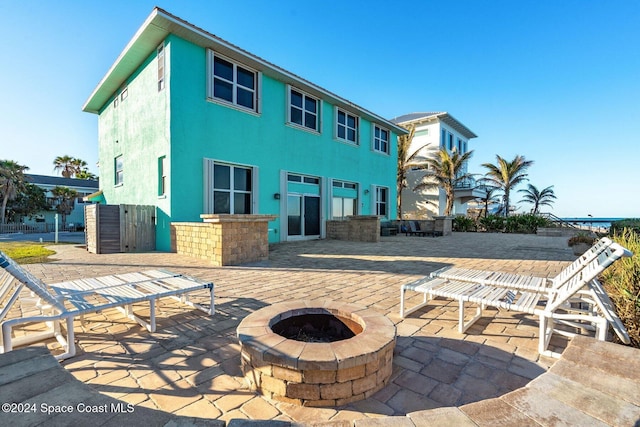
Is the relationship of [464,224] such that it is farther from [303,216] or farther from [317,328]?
[317,328]

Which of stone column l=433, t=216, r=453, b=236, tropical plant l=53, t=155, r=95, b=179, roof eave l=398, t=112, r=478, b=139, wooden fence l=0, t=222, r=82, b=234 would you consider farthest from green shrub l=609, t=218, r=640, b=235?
A: tropical plant l=53, t=155, r=95, b=179

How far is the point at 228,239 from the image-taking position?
23.7 feet

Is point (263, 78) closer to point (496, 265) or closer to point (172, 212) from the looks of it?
point (172, 212)

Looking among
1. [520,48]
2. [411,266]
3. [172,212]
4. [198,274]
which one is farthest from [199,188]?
[520,48]

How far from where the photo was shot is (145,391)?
211cm

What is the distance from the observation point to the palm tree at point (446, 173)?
857 inches

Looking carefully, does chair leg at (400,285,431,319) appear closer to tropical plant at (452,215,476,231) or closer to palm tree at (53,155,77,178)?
tropical plant at (452,215,476,231)

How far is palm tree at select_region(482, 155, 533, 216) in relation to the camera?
24.2m

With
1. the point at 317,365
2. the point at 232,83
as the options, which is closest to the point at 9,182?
the point at 232,83

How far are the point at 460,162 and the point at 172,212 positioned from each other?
21.2m

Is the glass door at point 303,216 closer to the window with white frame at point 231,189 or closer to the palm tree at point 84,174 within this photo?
the window with white frame at point 231,189

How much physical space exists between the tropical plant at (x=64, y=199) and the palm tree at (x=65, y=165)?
36.6 ft

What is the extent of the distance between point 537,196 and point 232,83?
105ft

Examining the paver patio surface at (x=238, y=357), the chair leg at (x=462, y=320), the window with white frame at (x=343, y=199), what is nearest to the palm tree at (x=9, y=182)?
the paver patio surface at (x=238, y=357)
